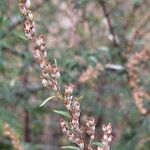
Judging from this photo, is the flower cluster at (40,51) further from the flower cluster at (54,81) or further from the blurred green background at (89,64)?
the blurred green background at (89,64)

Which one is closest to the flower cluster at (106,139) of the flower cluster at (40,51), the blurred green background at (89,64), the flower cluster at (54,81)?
the flower cluster at (54,81)

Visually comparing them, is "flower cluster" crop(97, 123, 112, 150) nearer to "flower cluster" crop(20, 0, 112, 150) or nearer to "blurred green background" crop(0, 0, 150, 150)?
"flower cluster" crop(20, 0, 112, 150)

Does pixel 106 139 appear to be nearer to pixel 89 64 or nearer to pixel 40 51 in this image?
pixel 40 51

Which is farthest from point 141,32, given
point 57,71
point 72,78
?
point 57,71

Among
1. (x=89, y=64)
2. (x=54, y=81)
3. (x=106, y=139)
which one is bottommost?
(x=106, y=139)

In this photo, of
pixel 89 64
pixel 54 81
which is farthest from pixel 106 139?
pixel 89 64

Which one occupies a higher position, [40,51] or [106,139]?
[40,51]

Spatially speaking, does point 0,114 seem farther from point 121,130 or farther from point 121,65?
point 121,130
